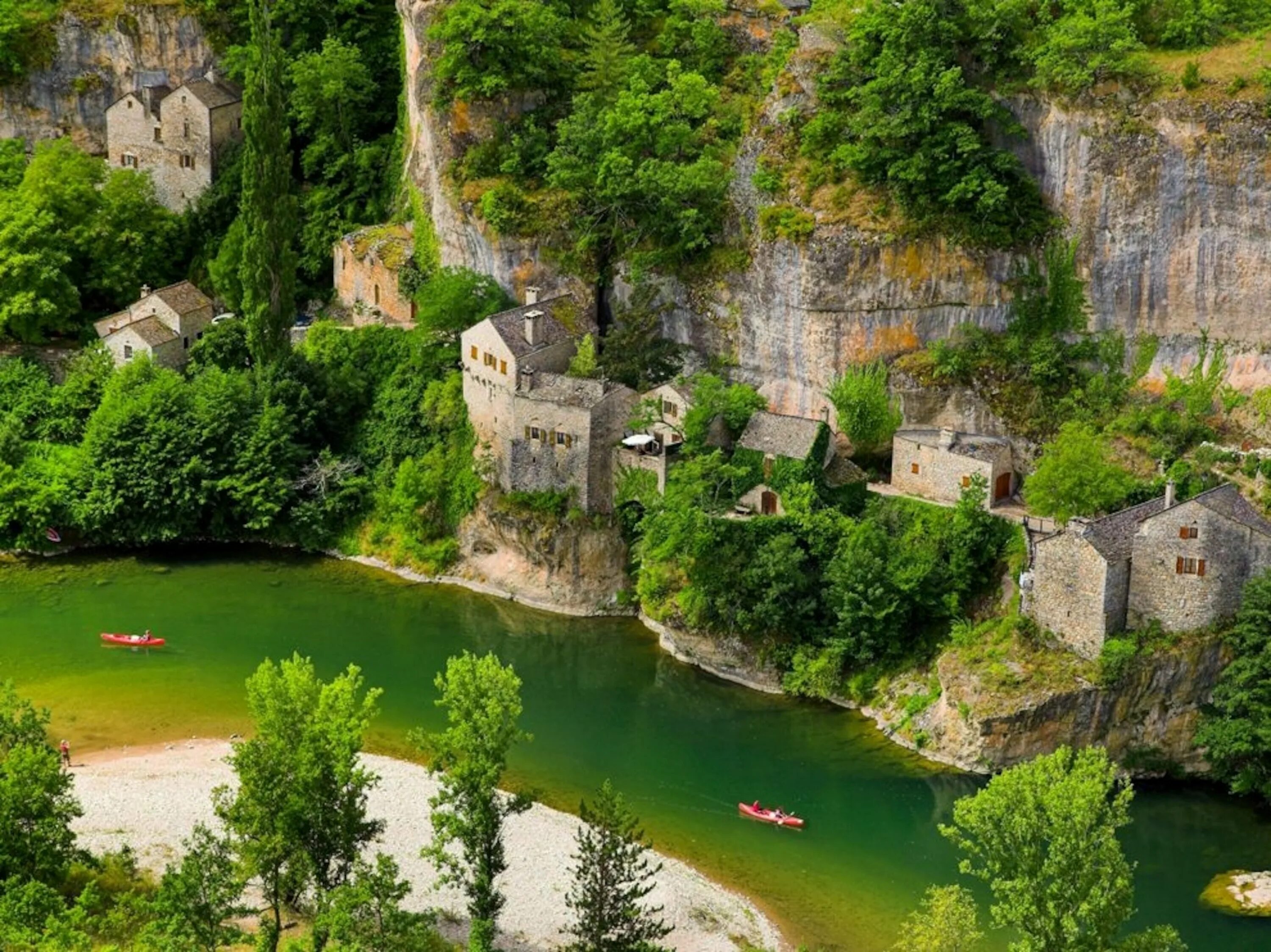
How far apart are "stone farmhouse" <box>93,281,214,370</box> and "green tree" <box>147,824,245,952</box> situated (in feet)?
103

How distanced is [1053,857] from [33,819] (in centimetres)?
2363

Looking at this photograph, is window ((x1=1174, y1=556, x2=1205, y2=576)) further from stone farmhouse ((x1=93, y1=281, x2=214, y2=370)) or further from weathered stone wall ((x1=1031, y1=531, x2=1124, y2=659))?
stone farmhouse ((x1=93, y1=281, x2=214, y2=370))

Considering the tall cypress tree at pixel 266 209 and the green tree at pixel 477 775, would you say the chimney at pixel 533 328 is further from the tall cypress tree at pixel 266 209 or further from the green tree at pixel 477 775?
the green tree at pixel 477 775

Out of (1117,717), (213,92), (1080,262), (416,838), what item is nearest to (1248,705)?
(1117,717)

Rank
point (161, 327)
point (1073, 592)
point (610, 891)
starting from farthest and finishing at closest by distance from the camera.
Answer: point (161, 327)
point (1073, 592)
point (610, 891)

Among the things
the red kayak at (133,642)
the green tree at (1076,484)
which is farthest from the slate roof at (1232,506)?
the red kayak at (133,642)

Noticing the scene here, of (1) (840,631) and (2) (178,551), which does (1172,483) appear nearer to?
(1) (840,631)

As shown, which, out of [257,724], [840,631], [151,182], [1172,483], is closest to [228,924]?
[257,724]

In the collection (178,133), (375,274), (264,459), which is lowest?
(264,459)

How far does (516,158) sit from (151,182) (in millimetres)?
17098

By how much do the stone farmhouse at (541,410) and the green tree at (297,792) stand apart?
19194 millimetres

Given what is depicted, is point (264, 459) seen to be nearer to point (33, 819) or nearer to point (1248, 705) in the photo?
point (33, 819)

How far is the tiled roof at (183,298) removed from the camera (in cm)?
8544

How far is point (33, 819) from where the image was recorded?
188 ft
